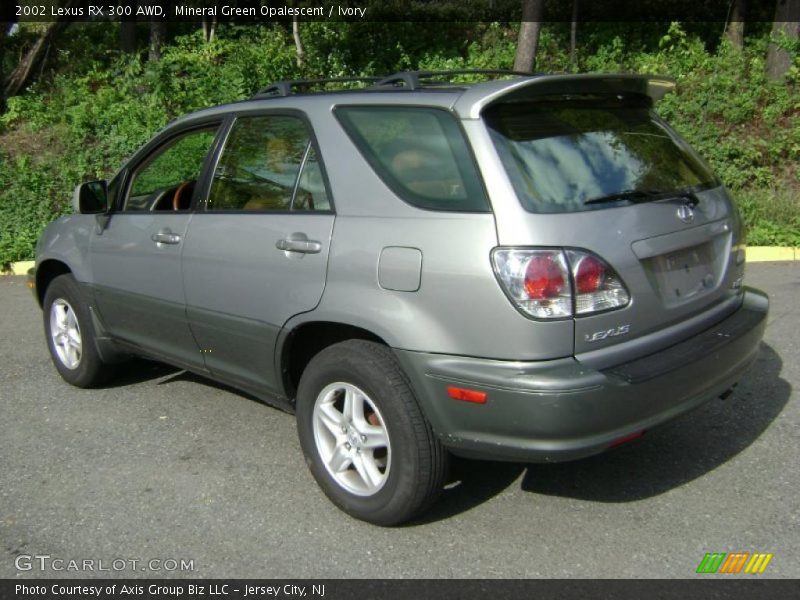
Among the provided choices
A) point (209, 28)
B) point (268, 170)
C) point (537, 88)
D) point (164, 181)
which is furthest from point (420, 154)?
point (209, 28)

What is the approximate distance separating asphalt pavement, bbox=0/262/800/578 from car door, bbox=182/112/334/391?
0.59m

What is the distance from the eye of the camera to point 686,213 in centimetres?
343

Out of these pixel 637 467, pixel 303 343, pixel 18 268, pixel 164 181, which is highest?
pixel 164 181

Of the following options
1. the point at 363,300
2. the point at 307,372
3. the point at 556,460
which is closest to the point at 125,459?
the point at 307,372

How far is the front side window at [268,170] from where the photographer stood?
12.2 feet

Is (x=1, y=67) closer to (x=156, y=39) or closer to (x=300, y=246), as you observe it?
(x=156, y=39)

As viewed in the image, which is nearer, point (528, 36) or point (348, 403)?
point (348, 403)

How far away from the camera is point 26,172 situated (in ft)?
34.2

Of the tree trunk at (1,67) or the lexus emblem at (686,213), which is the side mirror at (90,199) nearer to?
the lexus emblem at (686,213)

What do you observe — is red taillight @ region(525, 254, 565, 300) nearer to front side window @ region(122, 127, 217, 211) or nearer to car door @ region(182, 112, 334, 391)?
car door @ region(182, 112, 334, 391)

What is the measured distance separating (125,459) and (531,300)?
251cm

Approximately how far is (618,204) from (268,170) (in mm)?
1674

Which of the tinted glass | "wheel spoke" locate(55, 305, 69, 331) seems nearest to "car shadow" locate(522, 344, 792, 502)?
the tinted glass

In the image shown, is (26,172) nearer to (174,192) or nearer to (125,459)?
(174,192)
